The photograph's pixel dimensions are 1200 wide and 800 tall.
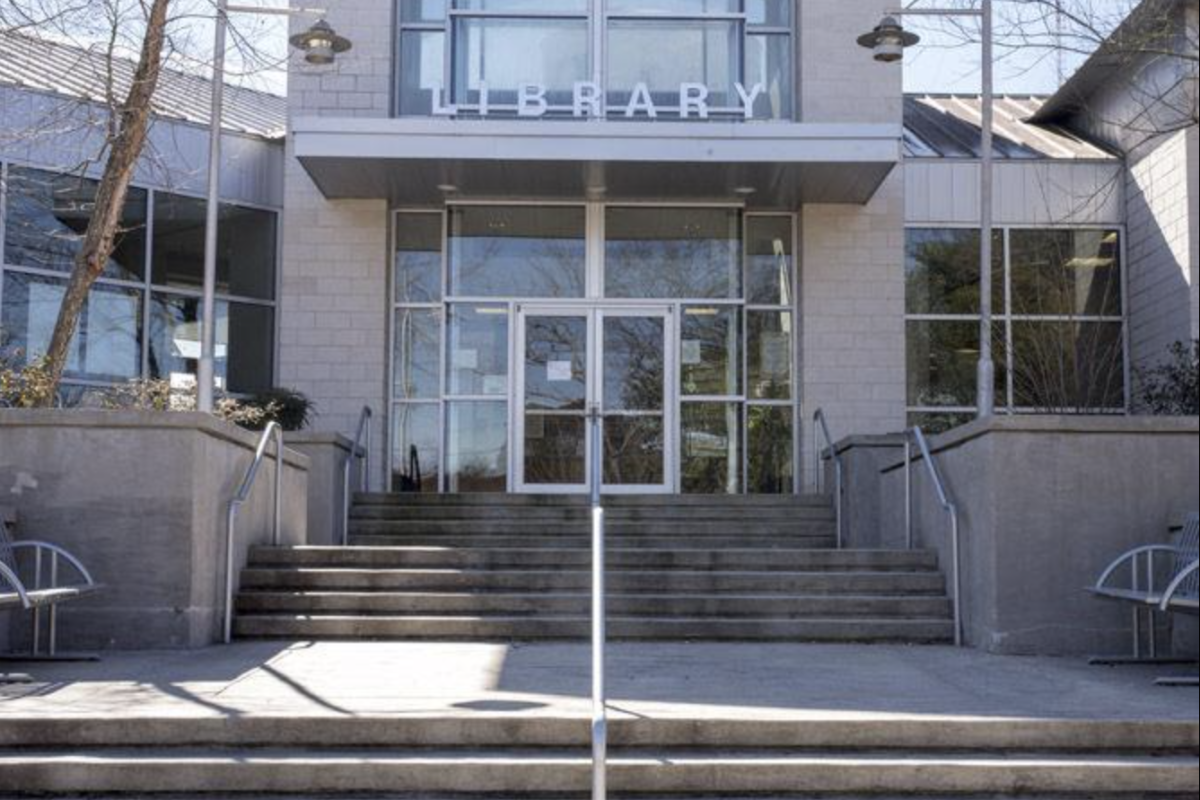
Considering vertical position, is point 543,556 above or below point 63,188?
A: below

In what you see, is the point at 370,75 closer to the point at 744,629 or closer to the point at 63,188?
the point at 63,188

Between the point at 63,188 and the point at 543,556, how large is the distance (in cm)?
789

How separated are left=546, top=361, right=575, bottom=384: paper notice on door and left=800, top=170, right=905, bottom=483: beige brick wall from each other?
2.75 m

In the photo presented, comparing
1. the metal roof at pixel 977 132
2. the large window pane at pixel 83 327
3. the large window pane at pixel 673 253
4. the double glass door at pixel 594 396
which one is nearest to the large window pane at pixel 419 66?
the large window pane at pixel 673 253

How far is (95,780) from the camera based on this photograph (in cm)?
684

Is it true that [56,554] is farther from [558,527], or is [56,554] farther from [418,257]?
[418,257]

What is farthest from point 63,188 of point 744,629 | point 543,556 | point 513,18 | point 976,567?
point 976,567

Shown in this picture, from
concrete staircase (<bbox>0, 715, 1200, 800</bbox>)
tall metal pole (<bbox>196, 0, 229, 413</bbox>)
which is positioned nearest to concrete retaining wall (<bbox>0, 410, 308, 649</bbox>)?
tall metal pole (<bbox>196, 0, 229, 413</bbox>)

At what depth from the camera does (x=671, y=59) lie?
18484 millimetres

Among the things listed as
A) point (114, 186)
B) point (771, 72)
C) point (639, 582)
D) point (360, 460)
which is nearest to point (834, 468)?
point (639, 582)

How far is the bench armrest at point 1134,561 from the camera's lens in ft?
32.1

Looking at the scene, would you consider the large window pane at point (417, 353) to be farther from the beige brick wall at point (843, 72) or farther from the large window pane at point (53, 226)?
the beige brick wall at point (843, 72)

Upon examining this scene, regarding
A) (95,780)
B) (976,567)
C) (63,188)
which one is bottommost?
(95,780)

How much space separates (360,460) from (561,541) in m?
3.31
